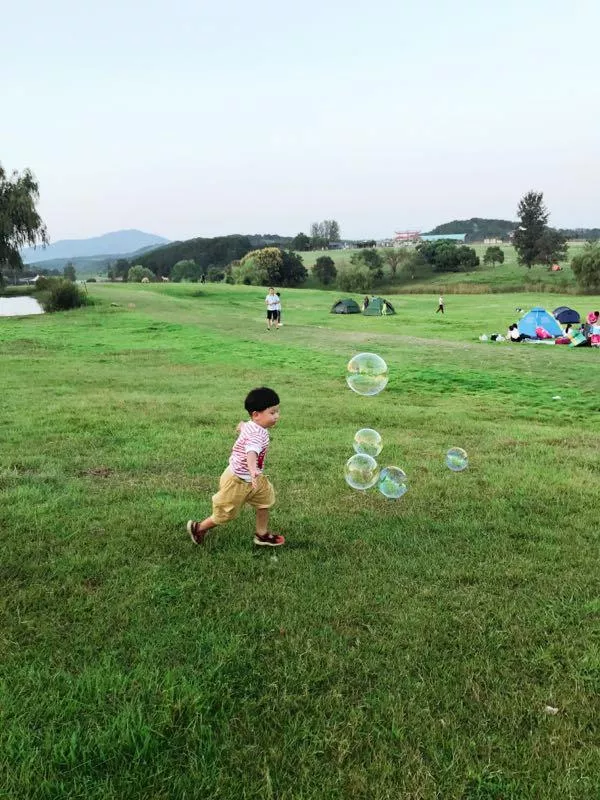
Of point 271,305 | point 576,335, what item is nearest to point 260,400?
point 576,335

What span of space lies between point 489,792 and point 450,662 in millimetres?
975

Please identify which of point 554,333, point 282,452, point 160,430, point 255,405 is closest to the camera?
point 255,405

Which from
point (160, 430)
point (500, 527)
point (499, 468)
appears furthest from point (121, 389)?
point (500, 527)

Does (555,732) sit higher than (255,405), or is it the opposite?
(255,405)

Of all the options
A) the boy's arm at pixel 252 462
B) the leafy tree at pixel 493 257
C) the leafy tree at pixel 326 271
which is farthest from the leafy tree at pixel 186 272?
the boy's arm at pixel 252 462

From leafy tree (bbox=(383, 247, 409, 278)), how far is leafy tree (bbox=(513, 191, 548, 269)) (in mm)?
19851

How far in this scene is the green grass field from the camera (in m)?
3.11

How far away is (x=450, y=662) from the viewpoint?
392 cm

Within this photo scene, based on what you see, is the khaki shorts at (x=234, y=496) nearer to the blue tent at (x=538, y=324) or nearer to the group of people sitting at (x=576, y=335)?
the group of people sitting at (x=576, y=335)

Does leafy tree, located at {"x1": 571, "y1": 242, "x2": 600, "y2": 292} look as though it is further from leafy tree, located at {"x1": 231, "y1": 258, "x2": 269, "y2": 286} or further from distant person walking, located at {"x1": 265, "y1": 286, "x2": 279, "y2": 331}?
distant person walking, located at {"x1": 265, "y1": 286, "x2": 279, "y2": 331}

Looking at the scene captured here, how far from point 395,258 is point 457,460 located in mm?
104272

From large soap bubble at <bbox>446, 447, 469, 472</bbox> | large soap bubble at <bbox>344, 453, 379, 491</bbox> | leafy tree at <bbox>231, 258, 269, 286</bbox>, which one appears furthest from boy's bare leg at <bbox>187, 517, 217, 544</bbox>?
leafy tree at <bbox>231, 258, 269, 286</bbox>

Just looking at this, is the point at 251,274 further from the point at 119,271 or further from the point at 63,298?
the point at 119,271

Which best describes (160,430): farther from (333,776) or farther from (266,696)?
(333,776)
